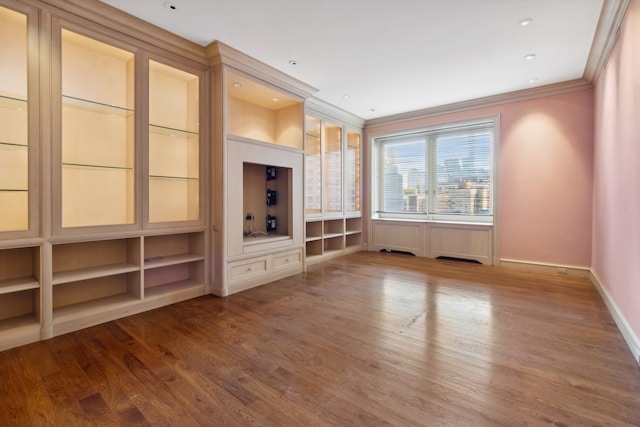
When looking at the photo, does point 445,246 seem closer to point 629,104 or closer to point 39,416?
point 629,104

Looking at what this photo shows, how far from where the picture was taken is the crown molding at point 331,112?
17.4ft

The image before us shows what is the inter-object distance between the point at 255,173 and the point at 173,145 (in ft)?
4.68

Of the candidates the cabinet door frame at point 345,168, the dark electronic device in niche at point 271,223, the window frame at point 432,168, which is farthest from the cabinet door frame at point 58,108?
the window frame at point 432,168

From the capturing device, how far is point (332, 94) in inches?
202

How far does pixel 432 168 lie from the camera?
19.9ft

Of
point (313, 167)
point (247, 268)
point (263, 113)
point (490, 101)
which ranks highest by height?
point (490, 101)

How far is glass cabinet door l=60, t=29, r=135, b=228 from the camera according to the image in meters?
2.75

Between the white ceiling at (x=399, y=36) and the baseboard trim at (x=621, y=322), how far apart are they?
2825 mm

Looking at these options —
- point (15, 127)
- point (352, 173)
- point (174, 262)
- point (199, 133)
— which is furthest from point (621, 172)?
A: point (15, 127)

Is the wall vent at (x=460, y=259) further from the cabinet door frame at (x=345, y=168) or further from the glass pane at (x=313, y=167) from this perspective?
the glass pane at (x=313, y=167)

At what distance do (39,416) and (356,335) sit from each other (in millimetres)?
2092

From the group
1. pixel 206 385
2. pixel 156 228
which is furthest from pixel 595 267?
pixel 156 228

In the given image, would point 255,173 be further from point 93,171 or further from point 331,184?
point 93,171

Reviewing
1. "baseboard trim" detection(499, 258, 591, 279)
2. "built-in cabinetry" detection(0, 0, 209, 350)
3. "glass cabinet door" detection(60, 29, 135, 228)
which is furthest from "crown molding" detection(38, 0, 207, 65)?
"baseboard trim" detection(499, 258, 591, 279)
